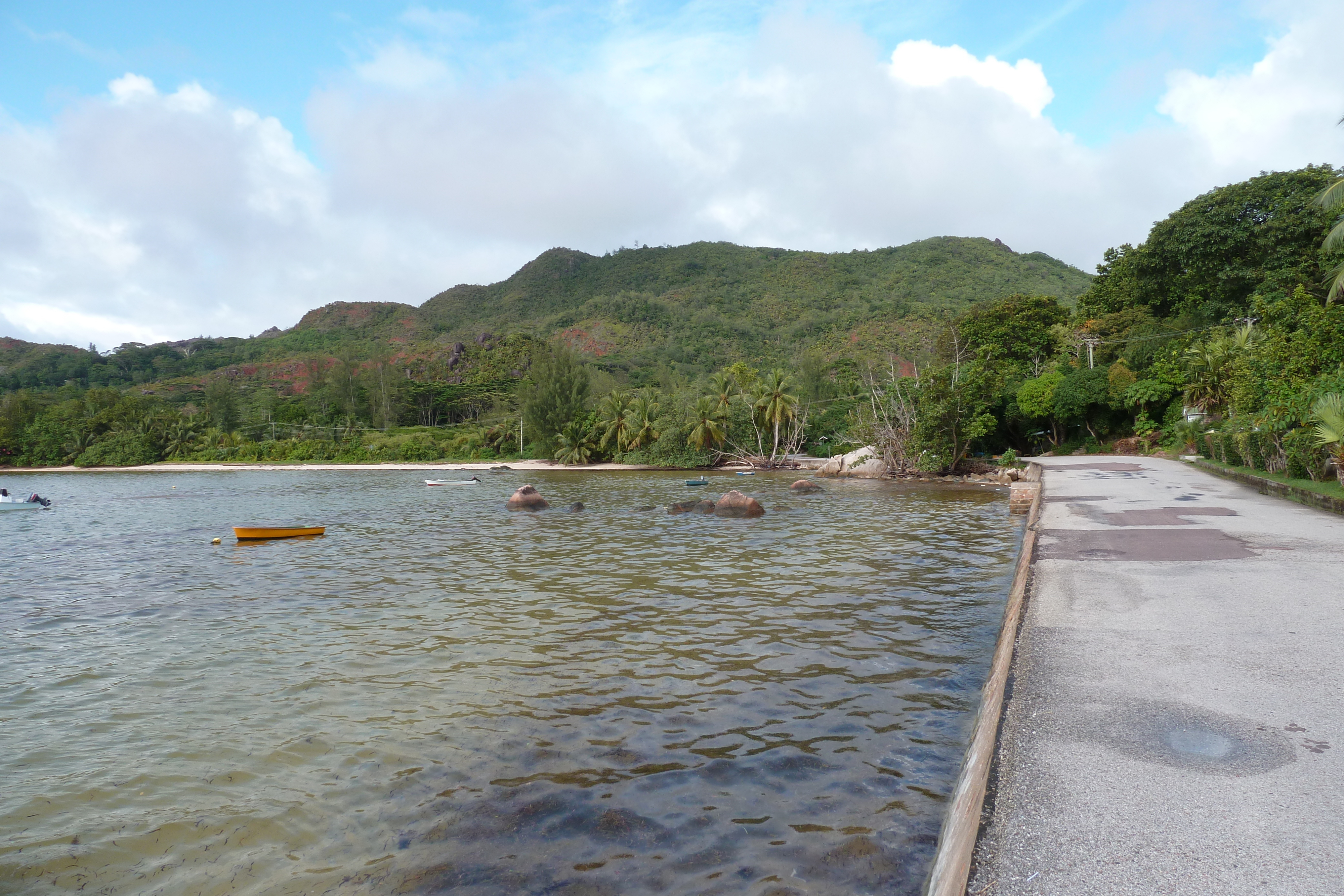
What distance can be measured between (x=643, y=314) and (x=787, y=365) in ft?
112

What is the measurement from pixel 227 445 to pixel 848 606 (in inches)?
2903

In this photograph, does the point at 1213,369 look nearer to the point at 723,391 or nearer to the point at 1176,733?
the point at 723,391

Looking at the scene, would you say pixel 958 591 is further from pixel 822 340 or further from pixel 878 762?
pixel 822 340

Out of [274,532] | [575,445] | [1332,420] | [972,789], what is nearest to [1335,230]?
[1332,420]

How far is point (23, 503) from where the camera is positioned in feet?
104

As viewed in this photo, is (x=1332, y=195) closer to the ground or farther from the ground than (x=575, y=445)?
farther from the ground

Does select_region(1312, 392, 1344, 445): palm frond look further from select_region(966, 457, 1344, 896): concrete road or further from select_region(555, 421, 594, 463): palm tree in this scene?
select_region(555, 421, 594, 463): palm tree

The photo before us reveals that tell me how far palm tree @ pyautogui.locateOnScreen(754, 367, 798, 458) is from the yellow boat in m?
29.7

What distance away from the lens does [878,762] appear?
17.1 ft

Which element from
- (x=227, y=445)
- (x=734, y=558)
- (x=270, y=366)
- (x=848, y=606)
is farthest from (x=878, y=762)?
(x=270, y=366)

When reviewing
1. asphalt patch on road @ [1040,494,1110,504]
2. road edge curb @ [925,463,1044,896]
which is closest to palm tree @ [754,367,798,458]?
asphalt patch on road @ [1040,494,1110,504]

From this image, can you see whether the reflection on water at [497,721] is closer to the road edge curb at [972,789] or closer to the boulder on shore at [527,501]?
the road edge curb at [972,789]

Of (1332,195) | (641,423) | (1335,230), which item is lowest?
(641,423)

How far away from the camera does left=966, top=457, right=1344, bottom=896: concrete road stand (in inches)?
113
